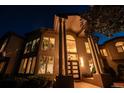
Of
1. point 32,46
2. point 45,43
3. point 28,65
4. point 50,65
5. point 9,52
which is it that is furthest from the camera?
point 32,46

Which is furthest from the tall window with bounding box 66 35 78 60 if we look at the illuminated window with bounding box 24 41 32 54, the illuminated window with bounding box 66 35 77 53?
the illuminated window with bounding box 24 41 32 54

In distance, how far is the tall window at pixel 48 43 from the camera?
356 inches

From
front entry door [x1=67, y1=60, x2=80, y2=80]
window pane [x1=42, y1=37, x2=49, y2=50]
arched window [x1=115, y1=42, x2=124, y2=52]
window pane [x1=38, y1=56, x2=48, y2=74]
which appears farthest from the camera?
arched window [x1=115, y1=42, x2=124, y2=52]

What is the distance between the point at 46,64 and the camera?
325 inches

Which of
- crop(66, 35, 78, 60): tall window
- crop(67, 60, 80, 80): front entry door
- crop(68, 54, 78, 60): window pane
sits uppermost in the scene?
crop(66, 35, 78, 60): tall window

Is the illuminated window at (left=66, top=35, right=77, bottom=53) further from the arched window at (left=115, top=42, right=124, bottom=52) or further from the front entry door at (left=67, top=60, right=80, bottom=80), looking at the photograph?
the arched window at (left=115, top=42, right=124, bottom=52)

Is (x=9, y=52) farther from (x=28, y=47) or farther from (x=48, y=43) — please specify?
(x=48, y=43)

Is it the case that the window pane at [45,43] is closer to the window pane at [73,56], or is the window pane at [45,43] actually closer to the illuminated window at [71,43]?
the illuminated window at [71,43]

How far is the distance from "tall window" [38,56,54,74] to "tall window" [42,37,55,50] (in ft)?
2.92

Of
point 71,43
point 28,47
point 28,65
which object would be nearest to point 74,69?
point 71,43

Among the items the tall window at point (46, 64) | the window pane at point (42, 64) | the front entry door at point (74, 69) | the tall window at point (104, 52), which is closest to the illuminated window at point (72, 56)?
the front entry door at point (74, 69)

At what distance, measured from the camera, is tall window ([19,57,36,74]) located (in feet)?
27.2

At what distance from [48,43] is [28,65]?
2.36 metres
